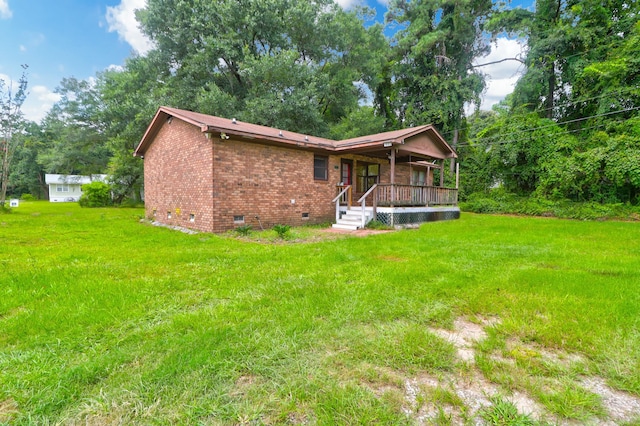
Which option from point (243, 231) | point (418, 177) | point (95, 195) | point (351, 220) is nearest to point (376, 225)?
point (351, 220)

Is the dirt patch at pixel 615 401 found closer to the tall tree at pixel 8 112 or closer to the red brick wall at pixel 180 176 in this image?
the red brick wall at pixel 180 176

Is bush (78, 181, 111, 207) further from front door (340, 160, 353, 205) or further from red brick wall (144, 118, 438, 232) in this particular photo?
front door (340, 160, 353, 205)

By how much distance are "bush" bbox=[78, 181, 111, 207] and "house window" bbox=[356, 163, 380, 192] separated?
20.1 meters

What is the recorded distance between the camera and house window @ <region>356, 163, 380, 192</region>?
43.2ft

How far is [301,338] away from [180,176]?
9663mm

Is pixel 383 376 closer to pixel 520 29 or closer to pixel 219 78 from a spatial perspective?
pixel 219 78

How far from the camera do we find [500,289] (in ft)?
12.2

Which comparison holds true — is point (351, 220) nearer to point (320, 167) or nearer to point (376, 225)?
point (376, 225)

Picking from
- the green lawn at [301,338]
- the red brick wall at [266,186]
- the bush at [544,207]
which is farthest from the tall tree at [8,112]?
the bush at [544,207]

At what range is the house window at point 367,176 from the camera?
43.2ft

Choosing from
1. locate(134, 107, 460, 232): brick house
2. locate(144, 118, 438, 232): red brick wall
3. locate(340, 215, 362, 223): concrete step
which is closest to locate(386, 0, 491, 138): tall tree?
locate(134, 107, 460, 232): brick house

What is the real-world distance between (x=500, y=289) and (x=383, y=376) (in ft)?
8.46

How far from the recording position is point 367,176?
13.3 metres

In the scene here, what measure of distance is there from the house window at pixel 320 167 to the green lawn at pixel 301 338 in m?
6.57
